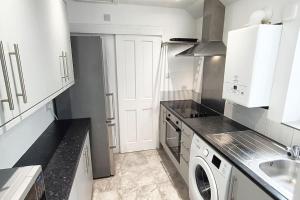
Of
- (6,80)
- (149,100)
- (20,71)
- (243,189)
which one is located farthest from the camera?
(149,100)

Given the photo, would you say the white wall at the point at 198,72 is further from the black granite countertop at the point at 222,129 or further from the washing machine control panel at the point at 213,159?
the washing machine control panel at the point at 213,159

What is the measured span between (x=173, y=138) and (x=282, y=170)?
4.41 feet

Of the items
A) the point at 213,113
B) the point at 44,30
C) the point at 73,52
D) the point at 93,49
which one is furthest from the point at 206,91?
the point at 44,30

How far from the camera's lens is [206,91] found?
2.73m

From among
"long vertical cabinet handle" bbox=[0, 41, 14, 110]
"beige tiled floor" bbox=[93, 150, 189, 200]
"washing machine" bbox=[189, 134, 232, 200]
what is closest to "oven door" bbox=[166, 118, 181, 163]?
"beige tiled floor" bbox=[93, 150, 189, 200]

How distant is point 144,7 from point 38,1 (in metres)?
1.88

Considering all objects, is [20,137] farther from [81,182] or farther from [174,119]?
[174,119]

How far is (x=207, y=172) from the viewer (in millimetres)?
1557

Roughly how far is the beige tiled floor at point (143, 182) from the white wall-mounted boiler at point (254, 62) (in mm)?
1422

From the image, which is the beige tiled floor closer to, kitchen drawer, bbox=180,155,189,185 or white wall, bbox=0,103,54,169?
kitchen drawer, bbox=180,155,189,185

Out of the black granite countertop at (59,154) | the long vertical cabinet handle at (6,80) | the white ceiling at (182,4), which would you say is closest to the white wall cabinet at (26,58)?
the long vertical cabinet handle at (6,80)

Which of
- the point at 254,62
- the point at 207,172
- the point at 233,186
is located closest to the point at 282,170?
the point at 233,186

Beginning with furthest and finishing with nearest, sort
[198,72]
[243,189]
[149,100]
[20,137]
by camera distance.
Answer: [149,100]
[198,72]
[20,137]
[243,189]

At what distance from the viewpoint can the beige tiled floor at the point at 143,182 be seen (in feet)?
7.14
